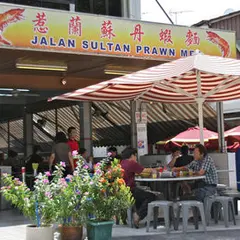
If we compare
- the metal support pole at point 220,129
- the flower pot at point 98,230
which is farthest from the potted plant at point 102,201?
the metal support pole at point 220,129

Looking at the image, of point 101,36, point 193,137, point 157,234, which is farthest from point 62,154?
point 193,137

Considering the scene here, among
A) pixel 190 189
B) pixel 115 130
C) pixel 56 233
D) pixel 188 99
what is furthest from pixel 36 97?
pixel 56 233

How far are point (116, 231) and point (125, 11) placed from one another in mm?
9744

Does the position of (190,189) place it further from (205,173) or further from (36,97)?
(36,97)

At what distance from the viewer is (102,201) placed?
22.6 feet

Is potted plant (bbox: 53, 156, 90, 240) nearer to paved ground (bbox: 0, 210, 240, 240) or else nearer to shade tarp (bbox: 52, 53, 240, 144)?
paved ground (bbox: 0, 210, 240, 240)

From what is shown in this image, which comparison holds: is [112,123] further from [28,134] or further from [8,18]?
[8,18]

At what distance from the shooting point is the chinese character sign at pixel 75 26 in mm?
10039

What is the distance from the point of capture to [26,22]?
379 inches

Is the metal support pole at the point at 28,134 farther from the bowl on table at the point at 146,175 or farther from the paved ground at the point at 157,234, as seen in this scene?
the bowl on table at the point at 146,175

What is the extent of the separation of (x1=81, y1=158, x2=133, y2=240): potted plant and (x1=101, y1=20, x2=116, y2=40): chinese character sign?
406 centimetres

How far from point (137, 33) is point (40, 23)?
2174 mm

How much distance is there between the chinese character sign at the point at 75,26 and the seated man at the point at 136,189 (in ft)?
9.36

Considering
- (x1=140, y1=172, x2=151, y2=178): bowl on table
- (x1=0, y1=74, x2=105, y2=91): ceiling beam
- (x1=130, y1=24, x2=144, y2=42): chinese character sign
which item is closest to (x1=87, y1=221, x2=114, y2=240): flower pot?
(x1=140, y1=172, x2=151, y2=178): bowl on table
